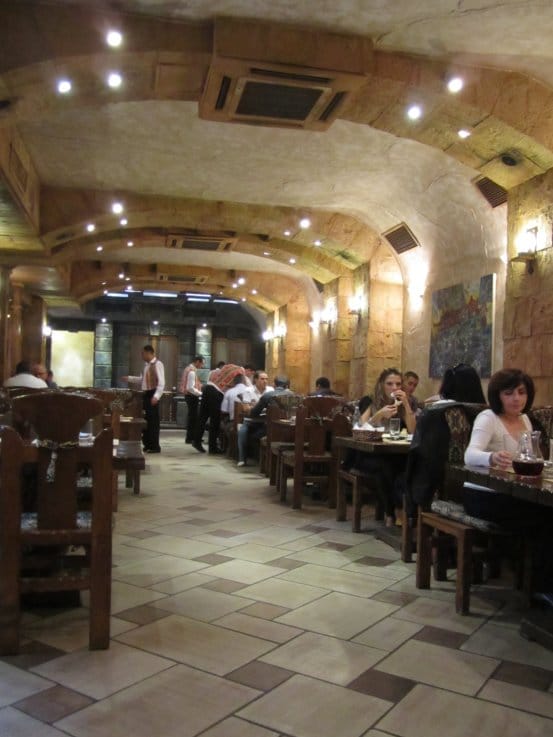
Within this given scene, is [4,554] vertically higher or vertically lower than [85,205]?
lower

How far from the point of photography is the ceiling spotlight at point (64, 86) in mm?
4816

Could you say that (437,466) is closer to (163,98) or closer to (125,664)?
(125,664)

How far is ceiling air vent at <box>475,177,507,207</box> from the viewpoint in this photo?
21.8 feet

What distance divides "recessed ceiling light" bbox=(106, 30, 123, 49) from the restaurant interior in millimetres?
30

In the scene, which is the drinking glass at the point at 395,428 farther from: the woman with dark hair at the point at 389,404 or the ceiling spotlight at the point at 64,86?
the ceiling spotlight at the point at 64,86

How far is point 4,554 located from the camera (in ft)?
8.23

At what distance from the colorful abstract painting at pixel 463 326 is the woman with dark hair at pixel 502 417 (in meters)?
3.91

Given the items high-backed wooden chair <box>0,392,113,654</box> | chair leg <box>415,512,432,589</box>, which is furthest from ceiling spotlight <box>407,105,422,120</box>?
high-backed wooden chair <box>0,392,113,654</box>

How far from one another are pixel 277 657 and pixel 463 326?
5830 mm

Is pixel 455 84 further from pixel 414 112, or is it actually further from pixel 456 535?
pixel 456 535

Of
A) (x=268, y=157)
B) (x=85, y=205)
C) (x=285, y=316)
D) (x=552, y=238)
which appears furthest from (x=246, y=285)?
(x=552, y=238)

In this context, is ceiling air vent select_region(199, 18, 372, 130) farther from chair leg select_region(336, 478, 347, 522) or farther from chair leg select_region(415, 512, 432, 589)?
chair leg select_region(415, 512, 432, 589)

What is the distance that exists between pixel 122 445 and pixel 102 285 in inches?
372

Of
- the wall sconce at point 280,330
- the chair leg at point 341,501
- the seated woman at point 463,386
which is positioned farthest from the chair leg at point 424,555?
the wall sconce at point 280,330
